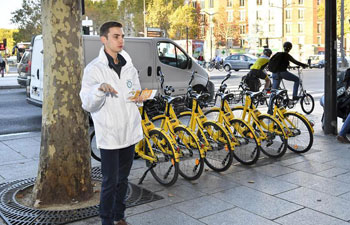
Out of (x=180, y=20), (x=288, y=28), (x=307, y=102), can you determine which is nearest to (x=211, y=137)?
(x=307, y=102)

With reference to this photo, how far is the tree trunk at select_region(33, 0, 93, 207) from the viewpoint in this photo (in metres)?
4.45

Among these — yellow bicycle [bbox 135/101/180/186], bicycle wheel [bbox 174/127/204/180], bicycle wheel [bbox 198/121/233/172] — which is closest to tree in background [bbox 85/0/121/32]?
bicycle wheel [bbox 198/121/233/172]

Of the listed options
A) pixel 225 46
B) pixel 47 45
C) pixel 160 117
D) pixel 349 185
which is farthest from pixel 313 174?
pixel 225 46

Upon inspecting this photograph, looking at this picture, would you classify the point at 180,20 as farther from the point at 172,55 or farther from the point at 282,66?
the point at 282,66

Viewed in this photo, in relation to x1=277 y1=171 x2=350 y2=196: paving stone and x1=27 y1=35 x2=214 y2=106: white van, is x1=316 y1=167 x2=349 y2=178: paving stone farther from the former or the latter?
x1=27 y1=35 x2=214 y2=106: white van

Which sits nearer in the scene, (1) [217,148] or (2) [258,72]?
(1) [217,148]

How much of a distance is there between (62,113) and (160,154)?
1.28 m

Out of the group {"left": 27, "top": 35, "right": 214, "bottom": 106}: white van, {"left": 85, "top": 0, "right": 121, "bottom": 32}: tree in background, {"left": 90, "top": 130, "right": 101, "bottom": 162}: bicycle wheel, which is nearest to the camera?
{"left": 90, "top": 130, "right": 101, "bottom": 162}: bicycle wheel

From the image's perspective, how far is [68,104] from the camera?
4.51 m

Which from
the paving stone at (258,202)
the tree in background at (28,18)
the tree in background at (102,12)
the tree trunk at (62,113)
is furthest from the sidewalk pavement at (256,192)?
the tree in background at (102,12)

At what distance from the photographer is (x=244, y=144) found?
5988 millimetres

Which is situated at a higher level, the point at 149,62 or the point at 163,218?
the point at 149,62

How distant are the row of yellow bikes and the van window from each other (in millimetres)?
4493

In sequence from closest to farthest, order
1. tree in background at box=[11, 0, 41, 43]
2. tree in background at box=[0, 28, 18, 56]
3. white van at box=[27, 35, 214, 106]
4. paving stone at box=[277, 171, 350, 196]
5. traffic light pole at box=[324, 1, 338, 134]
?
paving stone at box=[277, 171, 350, 196], traffic light pole at box=[324, 1, 338, 134], white van at box=[27, 35, 214, 106], tree in background at box=[11, 0, 41, 43], tree in background at box=[0, 28, 18, 56]
